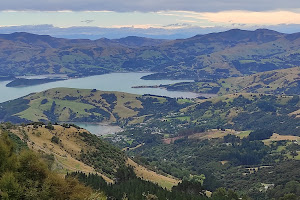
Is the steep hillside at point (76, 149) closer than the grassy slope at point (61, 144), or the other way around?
the grassy slope at point (61, 144)

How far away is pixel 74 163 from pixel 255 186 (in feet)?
165

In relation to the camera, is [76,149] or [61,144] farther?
[76,149]

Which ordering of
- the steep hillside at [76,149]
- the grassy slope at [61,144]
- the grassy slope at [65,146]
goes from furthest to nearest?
Answer: the steep hillside at [76,149]
the grassy slope at [65,146]
the grassy slope at [61,144]

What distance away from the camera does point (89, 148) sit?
70.9 meters

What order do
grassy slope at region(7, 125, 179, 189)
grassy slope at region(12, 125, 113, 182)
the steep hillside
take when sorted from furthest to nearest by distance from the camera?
the steep hillside → grassy slope at region(7, 125, 179, 189) → grassy slope at region(12, 125, 113, 182)

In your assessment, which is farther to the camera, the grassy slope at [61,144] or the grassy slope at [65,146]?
the grassy slope at [65,146]

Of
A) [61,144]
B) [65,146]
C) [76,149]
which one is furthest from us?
[76,149]

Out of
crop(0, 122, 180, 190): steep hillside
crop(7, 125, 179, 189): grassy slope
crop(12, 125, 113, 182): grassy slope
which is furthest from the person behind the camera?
crop(0, 122, 180, 190): steep hillside

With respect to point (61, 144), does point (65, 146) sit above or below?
below

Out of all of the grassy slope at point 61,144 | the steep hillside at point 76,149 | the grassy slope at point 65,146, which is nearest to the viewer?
the grassy slope at point 61,144

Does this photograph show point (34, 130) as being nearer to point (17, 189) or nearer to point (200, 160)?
point (17, 189)

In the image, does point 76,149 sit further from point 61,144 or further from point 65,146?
point 61,144

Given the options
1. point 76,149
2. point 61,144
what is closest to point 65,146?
point 61,144

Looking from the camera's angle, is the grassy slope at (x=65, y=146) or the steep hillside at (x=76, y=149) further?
the steep hillside at (x=76, y=149)
